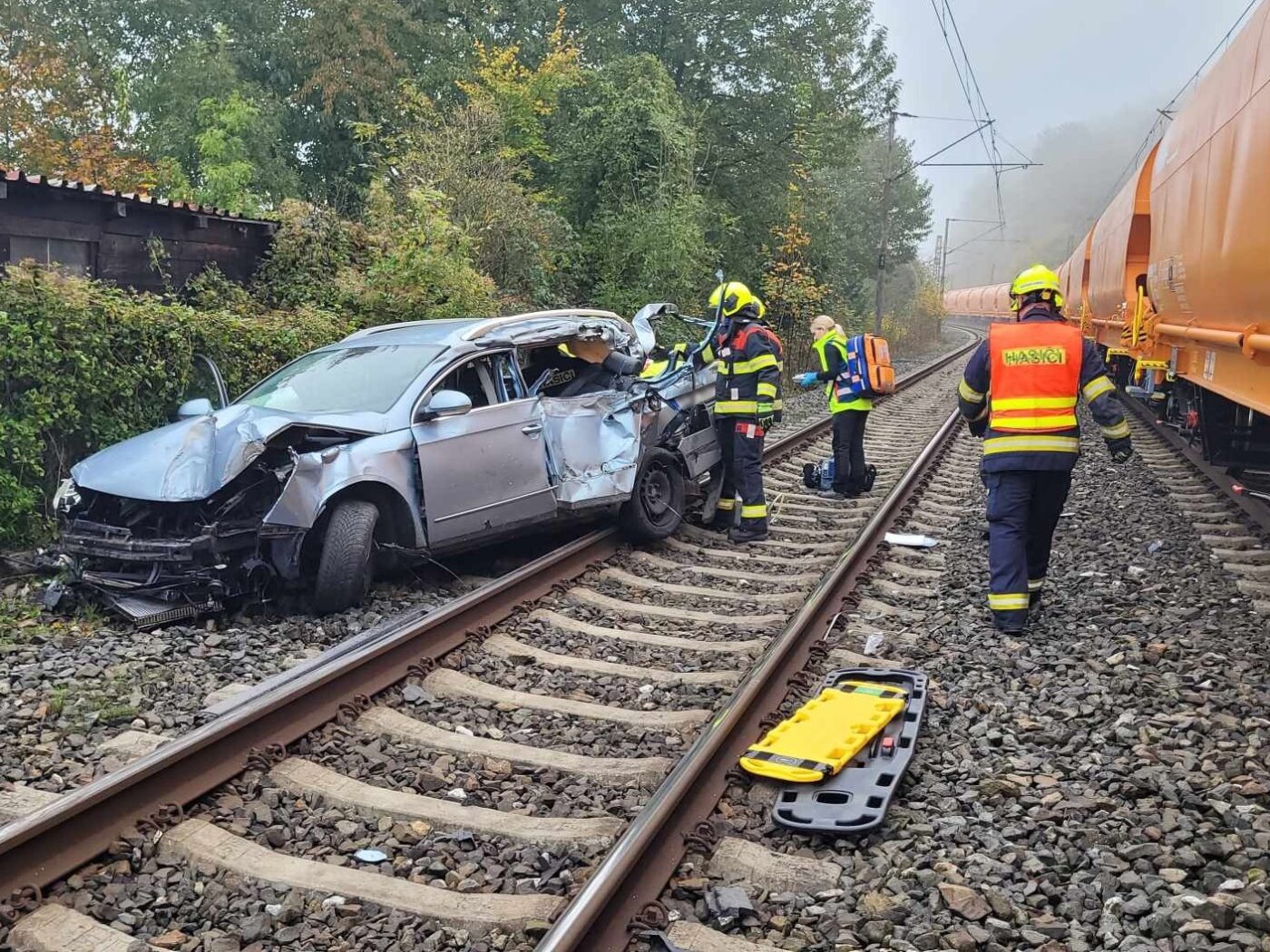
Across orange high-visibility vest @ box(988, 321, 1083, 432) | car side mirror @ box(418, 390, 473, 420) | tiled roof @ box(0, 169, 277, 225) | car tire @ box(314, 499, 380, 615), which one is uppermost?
tiled roof @ box(0, 169, 277, 225)

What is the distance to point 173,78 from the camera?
2112cm

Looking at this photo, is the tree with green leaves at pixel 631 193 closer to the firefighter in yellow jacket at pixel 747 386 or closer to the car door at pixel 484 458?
the firefighter in yellow jacket at pixel 747 386

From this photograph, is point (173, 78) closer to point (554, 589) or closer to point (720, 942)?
point (554, 589)

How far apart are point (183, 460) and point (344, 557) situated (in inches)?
43.8

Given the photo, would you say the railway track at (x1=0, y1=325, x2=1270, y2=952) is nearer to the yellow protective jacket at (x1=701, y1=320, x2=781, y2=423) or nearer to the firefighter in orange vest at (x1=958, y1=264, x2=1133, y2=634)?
the firefighter in orange vest at (x1=958, y1=264, x2=1133, y2=634)

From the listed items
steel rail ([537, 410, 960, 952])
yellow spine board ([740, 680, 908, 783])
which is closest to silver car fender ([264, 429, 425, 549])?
steel rail ([537, 410, 960, 952])

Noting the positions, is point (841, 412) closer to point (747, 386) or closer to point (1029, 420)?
point (747, 386)

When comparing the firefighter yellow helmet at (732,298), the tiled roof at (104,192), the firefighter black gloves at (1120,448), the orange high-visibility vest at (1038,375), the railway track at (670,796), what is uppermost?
the tiled roof at (104,192)

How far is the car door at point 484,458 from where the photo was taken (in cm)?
661

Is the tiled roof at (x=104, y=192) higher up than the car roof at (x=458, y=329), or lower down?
higher up

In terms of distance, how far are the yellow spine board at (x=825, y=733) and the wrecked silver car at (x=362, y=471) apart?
2.92m

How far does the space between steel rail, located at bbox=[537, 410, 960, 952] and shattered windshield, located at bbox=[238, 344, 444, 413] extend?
10.0ft

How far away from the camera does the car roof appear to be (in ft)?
24.1

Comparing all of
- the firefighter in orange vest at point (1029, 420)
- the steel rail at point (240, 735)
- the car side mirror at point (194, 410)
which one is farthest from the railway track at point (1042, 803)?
the car side mirror at point (194, 410)
